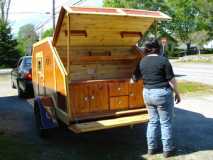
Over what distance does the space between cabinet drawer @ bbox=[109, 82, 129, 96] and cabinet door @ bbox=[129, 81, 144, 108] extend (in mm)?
108

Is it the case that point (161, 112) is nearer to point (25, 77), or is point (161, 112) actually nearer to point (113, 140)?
point (113, 140)

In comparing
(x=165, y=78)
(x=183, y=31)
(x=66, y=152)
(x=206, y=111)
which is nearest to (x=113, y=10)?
(x=165, y=78)

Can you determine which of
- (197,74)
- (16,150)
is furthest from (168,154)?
(197,74)

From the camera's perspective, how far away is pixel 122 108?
7.02 metres

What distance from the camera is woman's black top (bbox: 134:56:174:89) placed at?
5.70m

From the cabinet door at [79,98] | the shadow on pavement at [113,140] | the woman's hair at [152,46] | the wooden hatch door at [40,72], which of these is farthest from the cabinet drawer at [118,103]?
the wooden hatch door at [40,72]

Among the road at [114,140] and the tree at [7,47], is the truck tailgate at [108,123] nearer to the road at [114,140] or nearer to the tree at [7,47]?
the road at [114,140]

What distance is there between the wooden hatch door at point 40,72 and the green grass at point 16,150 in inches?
57.4

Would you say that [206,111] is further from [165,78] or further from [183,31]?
[183,31]

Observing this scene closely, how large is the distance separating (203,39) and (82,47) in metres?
48.8

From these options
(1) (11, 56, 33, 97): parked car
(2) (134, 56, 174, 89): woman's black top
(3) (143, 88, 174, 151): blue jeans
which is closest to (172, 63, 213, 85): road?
(1) (11, 56, 33, 97): parked car

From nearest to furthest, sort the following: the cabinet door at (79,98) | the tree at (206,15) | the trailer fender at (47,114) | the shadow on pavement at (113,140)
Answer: the shadow on pavement at (113,140)
the cabinet door at (79,98)
the trailer fender at (47,114)
the tree at (206,15)

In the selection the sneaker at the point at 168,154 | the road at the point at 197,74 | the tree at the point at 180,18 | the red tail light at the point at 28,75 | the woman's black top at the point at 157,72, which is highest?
the tree at the point at 180,18

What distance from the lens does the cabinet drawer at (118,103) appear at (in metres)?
6.92
